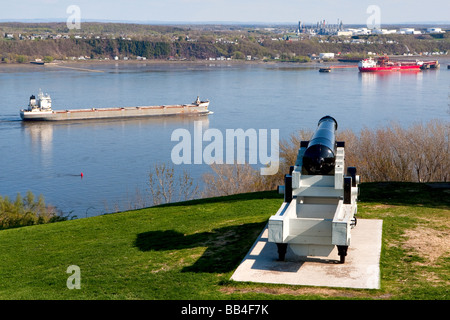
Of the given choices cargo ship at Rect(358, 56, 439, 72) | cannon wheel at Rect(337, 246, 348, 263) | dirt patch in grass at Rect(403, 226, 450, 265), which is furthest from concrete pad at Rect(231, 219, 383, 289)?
cargo ship at Rect(358, 56, 439, 72)

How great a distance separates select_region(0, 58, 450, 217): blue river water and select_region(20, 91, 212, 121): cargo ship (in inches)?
29.1

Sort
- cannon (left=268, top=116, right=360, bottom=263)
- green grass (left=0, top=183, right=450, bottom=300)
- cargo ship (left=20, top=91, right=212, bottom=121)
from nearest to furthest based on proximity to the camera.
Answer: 1. green grass (left=0, top=183, right=450, bottom=300)
2. cannon (left=268, top=116, right=360, bottom=263)
3. cargo ship (left=20, top=91, right=212, bottom=121)

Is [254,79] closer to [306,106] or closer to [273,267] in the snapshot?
[306,106]

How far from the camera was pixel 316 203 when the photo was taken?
32.3 ft

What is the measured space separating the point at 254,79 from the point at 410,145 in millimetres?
61583

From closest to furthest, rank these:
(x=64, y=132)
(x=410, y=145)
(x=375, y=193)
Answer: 1. (x=375, y=193)
2. (x=410, y=145)
3. (x=64, y=132)

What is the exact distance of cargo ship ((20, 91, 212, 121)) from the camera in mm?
56625

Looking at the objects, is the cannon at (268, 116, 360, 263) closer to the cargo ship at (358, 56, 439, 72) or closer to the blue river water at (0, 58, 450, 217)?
the blue river water at (0, 58, 450, 217)

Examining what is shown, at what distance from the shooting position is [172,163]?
1436 inches

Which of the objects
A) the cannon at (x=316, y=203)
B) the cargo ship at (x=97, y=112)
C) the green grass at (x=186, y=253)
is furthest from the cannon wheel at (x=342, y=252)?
the cargo ship at (x=97, y=112)

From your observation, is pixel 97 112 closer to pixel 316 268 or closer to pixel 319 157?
pixel 319 157

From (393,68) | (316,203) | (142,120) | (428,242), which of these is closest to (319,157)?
(316,203)

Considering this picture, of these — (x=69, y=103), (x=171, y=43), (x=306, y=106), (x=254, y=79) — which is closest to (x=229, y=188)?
(x=306, y=106)

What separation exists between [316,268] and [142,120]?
49.6 metres
